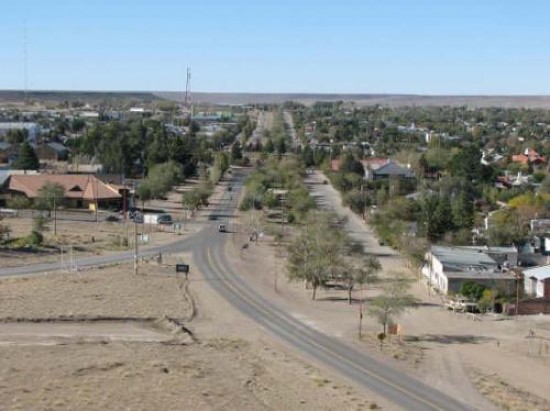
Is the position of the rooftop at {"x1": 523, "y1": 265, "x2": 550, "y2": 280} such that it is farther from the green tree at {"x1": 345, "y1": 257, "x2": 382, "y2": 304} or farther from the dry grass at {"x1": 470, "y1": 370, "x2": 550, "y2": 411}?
the dry grass at {"x1": 470, "y1": 370, "x2": 550, "y2": 411}

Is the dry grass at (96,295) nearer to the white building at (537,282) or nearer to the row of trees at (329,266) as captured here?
the row of trees at (329,266)

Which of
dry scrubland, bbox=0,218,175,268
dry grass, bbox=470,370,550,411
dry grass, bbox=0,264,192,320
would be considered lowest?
dry scrubland, bbox=0,218,175,268

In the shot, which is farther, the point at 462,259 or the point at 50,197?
the point at 50,197

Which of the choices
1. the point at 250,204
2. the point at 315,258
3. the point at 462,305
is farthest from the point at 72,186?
the point at 462,305

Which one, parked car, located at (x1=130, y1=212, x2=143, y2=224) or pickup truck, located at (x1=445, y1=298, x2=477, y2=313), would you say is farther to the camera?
parked car, located at (x1=130, y1=212, x2=143, y2=224)

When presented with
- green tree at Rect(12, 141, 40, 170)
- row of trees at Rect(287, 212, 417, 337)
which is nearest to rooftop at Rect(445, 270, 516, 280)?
row of trees at Rect(287, 212, 417, 337)

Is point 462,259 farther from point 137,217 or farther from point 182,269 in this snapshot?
point 137,217

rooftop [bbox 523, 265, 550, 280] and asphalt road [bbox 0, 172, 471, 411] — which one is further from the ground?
rooftop [bbox 523, 265, 550, 280]

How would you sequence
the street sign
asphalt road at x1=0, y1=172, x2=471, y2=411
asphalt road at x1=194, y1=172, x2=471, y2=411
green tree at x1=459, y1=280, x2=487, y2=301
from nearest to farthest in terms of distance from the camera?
asphalt road at x1=194, y1=172, x2=471, y2=411 < asphalt road at x1=0, y1=172, x2=471, y2=411 < green tree at x1=459, y1=280, x2=487, y2=301 < the street sign

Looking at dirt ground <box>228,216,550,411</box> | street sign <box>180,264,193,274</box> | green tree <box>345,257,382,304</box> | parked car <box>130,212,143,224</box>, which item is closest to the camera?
dirt ground <box>228,216,550,411</box>
